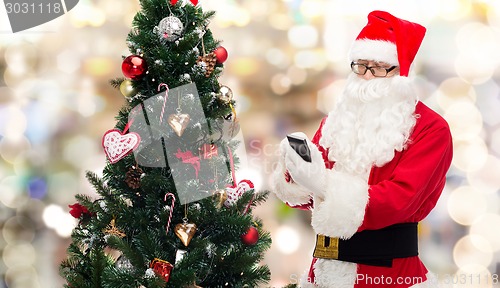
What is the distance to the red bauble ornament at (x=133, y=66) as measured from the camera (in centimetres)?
165

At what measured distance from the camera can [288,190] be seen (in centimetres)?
177

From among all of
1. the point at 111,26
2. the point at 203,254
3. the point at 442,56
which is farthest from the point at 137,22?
the point at 442,56

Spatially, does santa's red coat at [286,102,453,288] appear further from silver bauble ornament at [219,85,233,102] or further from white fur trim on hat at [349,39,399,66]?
silver bauble ornament at [219,85,233,102]

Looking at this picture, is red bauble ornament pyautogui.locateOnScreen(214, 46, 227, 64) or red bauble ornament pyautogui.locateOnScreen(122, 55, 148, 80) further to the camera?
red bauble ornament pyautogui.locateOnScreen(214, 46, 227, 64)

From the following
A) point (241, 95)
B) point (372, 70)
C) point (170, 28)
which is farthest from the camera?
point (241, 95)

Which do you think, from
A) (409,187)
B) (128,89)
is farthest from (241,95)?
(409,187)

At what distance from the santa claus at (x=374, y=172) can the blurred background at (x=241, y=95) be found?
101cm

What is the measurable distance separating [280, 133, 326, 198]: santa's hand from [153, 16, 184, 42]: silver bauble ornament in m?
0.43

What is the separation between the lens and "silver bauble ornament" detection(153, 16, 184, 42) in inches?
65.7

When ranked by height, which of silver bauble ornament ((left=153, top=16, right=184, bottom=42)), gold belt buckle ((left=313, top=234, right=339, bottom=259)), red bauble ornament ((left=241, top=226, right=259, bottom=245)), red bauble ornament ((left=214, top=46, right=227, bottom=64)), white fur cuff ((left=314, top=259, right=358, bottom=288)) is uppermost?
silver bauble ornament ((left=153, top=16, right=184, bottom=42))

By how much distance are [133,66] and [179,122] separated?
0.19 metres

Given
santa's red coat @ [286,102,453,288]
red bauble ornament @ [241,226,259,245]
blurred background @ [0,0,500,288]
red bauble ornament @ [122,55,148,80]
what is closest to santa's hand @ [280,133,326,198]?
santa's red coat @ [286,102,453,288]

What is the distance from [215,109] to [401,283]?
702 millimetres

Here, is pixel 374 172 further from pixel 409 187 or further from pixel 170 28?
pixel 170 28
